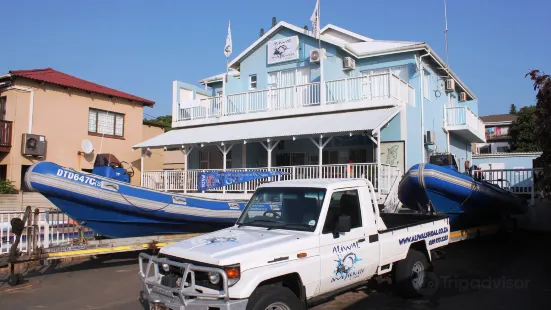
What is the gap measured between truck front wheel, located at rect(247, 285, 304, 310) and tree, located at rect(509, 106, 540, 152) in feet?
130

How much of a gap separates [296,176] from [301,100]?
3.41 m

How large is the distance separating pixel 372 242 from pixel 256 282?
2.15 meters

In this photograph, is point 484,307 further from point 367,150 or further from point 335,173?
point 367,150

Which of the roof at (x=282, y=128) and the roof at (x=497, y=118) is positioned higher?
the roof at (x=497, y=118)

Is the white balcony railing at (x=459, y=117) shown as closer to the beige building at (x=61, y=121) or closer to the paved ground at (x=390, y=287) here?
the paved ground at (x=390, y=287)

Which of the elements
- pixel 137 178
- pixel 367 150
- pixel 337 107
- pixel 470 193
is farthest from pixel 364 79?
pixel 137 178

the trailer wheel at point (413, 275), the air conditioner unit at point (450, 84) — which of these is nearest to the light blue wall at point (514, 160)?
the air conditioner unit at point (450, 84)

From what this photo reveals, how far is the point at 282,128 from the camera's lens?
1702 cm

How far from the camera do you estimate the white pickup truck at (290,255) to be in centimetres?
453

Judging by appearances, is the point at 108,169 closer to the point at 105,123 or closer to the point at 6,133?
the point at 6,133

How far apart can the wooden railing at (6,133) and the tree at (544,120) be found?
61.8ft

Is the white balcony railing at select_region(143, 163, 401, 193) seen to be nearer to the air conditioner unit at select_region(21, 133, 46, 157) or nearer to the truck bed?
the truck bed

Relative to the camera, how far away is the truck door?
17.6 feet

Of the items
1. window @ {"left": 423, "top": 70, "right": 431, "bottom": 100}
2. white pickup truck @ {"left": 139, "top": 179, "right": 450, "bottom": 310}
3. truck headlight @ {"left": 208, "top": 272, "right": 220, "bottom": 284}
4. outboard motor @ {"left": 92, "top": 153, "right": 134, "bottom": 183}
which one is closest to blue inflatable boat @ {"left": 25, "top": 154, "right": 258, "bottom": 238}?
outboard motor @ {"left": 92, "top": 153, "right": 134, "bottom": 183}
